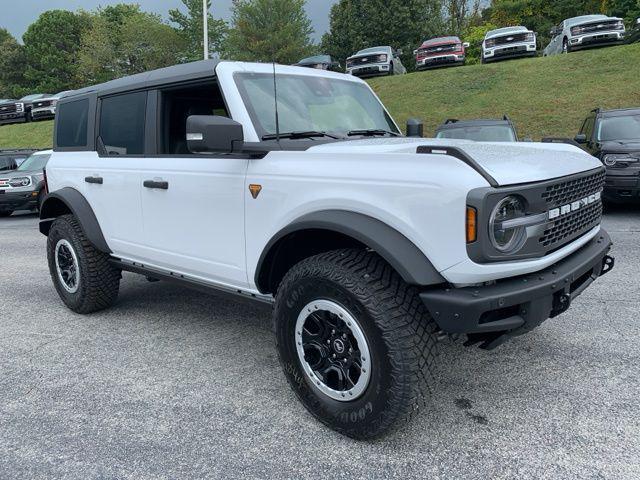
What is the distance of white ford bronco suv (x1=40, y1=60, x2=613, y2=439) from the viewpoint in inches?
92.5

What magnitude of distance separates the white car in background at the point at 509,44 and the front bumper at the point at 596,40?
155 cm

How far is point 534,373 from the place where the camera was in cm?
333

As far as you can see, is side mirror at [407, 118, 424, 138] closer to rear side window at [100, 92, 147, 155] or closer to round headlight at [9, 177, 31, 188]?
rear side window at [100, 92, 147, 155]

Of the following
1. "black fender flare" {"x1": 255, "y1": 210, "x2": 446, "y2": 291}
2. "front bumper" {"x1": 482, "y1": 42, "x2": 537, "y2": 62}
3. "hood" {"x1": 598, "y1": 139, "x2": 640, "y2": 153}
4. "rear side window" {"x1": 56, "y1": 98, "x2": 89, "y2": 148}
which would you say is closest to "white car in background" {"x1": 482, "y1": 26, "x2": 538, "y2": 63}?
"front bumper" {"x1": 482, "y1": 42, "x2": 537, "y2": 62}

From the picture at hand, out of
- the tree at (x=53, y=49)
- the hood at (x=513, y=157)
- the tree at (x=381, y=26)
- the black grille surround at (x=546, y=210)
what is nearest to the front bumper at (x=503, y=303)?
the black grille surround at (x=546, y=210)

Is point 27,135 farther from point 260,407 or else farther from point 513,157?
point 513,157

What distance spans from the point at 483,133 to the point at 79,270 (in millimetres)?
8160

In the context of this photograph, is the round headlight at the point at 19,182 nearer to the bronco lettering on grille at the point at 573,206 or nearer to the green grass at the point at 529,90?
the green grass at the point at 529,90

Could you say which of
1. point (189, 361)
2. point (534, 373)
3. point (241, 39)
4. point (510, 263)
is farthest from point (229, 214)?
point (241, 39)

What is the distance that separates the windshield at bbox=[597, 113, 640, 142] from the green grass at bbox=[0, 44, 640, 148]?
5975 millimetres

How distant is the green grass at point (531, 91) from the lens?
1683cm

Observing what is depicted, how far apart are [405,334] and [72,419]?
6.32 ft

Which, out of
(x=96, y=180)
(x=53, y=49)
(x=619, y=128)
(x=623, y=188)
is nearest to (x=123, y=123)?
(x=96, y=180)

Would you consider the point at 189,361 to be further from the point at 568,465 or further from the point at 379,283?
the point at 568,465
